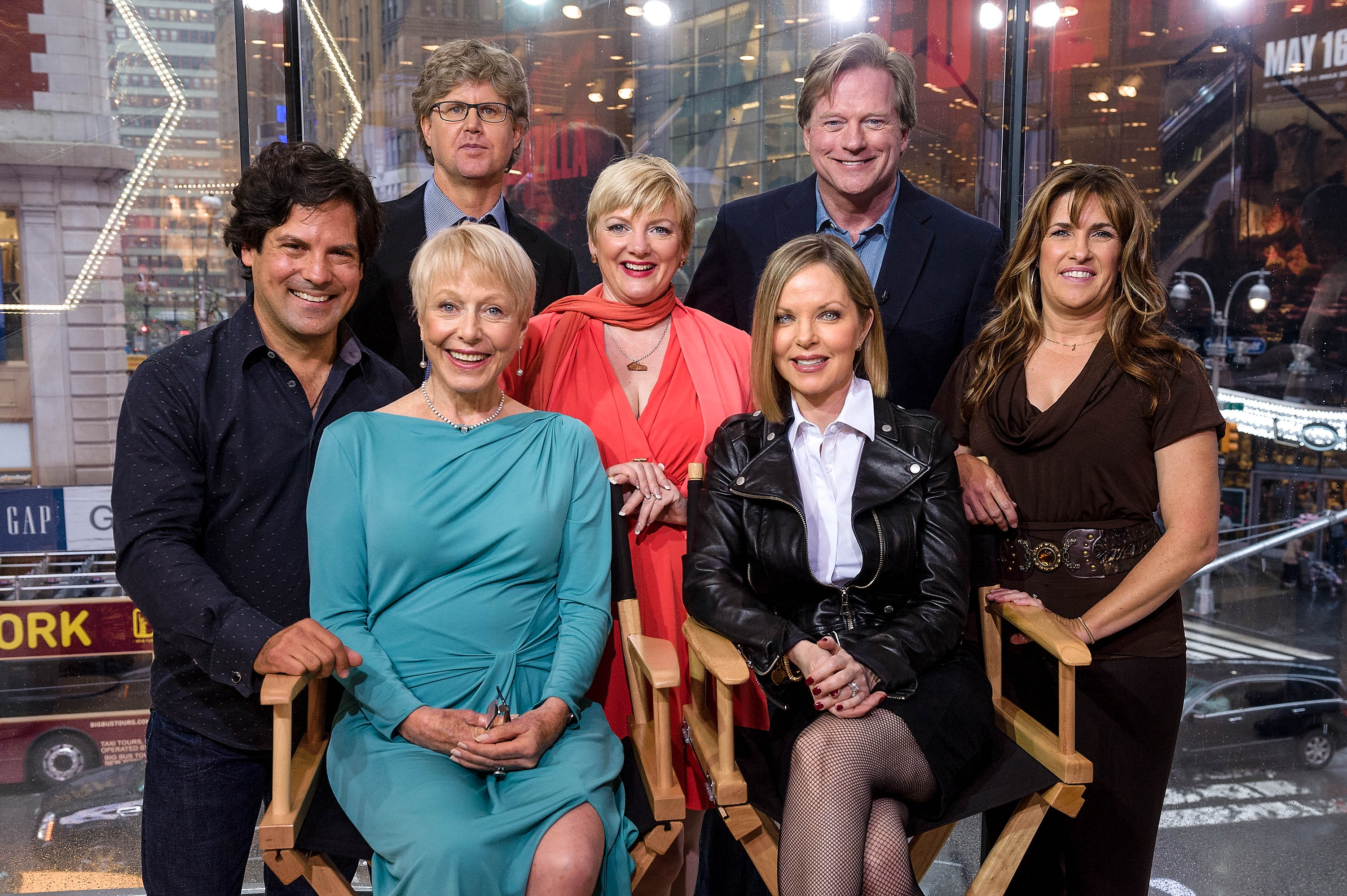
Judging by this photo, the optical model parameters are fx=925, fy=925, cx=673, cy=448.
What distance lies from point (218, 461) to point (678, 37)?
2.60 m

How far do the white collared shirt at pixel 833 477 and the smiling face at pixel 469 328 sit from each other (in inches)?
26.8

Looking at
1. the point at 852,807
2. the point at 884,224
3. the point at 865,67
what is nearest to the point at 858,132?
the point at 865,67

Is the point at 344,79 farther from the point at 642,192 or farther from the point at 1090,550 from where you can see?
the point at 1090,550

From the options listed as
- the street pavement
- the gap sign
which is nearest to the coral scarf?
the street pavement

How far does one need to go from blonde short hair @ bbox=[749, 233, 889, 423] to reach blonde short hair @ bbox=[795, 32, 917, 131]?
66cm

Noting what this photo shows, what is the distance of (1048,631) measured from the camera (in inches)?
75.5

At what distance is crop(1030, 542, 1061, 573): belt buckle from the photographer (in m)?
2.13

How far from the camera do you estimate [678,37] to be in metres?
3.69

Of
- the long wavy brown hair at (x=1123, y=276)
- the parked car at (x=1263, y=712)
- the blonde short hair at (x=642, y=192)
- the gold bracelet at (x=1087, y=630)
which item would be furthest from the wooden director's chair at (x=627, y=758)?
the parked car at (x=1263, y=712)

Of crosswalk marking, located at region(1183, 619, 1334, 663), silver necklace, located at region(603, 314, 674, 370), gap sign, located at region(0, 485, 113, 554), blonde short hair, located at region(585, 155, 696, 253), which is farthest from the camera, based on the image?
crosswalk marking, located at region(1183, 619, 1334, 663)

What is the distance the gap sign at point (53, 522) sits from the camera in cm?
360

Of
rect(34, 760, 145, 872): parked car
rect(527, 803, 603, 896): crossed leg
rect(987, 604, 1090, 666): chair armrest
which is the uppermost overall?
rect(987, 604, 1090, 666): chair armrest

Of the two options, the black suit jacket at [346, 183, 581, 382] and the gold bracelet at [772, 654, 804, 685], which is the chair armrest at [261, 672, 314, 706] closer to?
the gold bracelet at [772, 654, 804, 685]

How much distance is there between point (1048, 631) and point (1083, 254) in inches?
33.8
